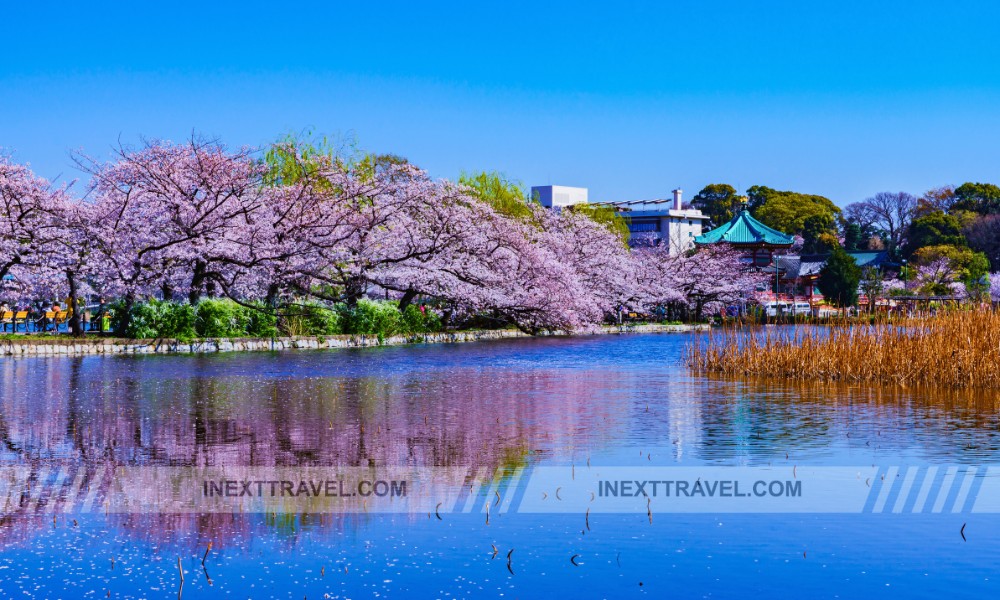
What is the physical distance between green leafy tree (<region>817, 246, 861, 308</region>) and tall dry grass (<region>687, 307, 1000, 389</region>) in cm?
4382

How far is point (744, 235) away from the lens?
6438 centimetres

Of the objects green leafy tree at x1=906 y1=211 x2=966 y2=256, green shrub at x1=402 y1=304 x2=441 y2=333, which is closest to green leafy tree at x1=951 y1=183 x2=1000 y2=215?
green leafy tree at x1=906 y1=211 x2=966 y2=256

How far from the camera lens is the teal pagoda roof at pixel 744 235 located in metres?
63.7

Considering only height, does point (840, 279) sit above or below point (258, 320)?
above

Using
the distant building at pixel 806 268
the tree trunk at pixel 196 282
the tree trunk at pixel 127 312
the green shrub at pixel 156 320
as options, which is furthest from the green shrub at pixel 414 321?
the distant building at pixel 806 268

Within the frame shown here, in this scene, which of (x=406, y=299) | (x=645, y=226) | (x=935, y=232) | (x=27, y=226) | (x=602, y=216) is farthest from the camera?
(x=645, y=226)

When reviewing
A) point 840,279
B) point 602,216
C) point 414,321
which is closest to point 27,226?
point 414,321

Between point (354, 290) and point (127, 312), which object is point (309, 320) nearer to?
point (354, 290)

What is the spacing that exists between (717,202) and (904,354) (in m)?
88.2

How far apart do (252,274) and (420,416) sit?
72.3ft

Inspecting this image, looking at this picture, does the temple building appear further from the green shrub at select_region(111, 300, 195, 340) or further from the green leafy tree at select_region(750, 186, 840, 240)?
the green shrub at select_region(111, 300, 195, 340)

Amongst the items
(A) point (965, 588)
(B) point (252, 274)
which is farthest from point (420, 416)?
(B) point (252, 274)

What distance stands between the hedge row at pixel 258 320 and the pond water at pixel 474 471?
9966 mm

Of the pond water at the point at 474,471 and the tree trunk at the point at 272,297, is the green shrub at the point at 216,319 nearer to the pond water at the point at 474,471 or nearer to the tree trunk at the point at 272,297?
the tree trunk at the point at 272,297
